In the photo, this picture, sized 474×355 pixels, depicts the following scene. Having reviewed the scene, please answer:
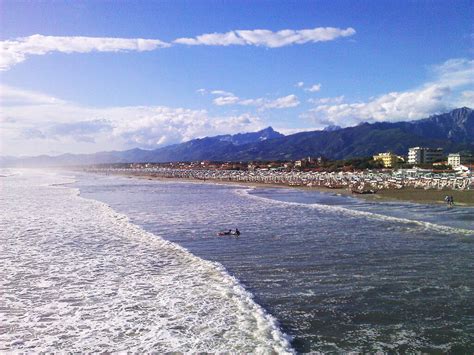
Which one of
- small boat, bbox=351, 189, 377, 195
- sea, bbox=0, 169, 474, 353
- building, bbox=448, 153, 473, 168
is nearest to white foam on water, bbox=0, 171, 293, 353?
sea, bbox=0, 169, 474, 353

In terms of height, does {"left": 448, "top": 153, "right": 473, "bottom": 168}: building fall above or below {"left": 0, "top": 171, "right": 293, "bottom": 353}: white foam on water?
above

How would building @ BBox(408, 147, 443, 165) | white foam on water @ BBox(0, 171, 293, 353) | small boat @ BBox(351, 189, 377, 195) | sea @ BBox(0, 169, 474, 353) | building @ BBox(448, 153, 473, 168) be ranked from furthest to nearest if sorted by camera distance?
building @ BBox(408, 147, 443, 165) → building @ BBox(448, 153, 473, 168) → small boat @ BBox(351, 189, 377, 195) → sea @ BBox(0, 169, 474, 353) → white foam on water @ BBox(0, 171, 293, 353)

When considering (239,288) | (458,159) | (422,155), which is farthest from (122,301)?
(422,155)

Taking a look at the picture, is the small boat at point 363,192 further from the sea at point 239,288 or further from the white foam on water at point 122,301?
the white foam on water at point 122,301

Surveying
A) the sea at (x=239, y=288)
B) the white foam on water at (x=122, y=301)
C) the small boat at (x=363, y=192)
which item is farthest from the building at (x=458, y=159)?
the white foam on water at (x=122, y=301)

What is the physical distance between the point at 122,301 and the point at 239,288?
3.42 meters

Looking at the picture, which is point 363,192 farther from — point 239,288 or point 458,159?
point 458,159

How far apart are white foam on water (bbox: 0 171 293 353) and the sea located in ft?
0.14

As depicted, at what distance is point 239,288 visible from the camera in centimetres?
1316

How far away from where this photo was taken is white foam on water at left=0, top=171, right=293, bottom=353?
950 centimetres

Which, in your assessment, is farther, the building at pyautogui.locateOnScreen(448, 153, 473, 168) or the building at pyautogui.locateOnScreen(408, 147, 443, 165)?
the building at pyautogui.locateOnScreen(408, 147, 443, 165)

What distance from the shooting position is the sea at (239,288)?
9.62m

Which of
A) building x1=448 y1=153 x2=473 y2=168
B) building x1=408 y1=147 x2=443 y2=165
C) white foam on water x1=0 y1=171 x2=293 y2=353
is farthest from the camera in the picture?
building x1=408 y1=147 x2=443 y2=165

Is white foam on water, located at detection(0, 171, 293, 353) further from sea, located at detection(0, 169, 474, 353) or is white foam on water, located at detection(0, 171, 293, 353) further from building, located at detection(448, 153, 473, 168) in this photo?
building, located at detection(448, 153, 473, 168)
